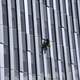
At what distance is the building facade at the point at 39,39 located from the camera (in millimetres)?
36438

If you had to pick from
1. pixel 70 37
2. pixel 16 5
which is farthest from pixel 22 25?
pixel 70 37

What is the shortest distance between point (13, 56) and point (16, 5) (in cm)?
495

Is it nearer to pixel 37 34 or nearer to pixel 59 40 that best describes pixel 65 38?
pixel 59 40

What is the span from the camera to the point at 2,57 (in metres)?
35.5

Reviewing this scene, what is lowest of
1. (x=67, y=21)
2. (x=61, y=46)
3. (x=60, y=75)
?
(x=60, y=75)

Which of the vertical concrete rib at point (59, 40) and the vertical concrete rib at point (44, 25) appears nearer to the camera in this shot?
the vertical concrete rib at point (44, 25)

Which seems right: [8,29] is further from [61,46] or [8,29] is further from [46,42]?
[61,46]

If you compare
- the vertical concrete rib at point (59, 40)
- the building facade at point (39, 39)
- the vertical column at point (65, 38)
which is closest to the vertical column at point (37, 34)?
the building facade at point (39, 39)

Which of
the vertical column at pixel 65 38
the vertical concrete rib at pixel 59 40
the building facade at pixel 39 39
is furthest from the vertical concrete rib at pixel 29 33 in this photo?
the vertical column at pixel 65 38

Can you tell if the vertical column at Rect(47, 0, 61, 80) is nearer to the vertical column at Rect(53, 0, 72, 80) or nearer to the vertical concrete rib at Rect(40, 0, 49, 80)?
the vertical concrete rib at Rect(40, 0, 49, 80)

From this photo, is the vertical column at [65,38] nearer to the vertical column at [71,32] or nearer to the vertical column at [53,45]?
the vertical column at [71,32]

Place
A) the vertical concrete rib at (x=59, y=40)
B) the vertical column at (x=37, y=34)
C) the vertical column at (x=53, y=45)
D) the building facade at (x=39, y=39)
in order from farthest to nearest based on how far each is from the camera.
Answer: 1. the vertical concrete rib at (x=59, y=40)
2. the vertical column at (x=53, y=45)
3. the vertical column at (x=37, y=34)
4. the building facade at (x=39, y=39)

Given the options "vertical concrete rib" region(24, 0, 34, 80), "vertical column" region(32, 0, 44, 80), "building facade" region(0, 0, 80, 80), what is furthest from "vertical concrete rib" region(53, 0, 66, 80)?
"vertical concrete rib" region(24, 0, 34, 80)

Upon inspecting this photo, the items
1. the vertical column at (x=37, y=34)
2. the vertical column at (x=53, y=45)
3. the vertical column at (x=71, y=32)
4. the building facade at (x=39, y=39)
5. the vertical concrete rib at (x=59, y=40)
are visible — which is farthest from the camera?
the vertical column at (x=71, y=32)
